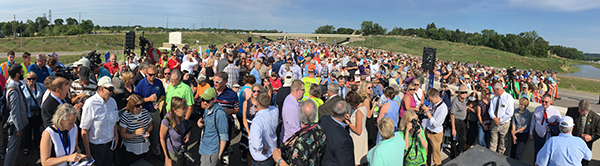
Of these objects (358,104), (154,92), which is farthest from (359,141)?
(154,92)

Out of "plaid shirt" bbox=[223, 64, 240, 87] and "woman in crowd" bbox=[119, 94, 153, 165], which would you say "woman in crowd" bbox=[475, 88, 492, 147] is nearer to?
"plaid shirt" bbox=[223, 64, 240, 87]

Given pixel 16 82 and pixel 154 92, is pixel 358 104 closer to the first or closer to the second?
pixel 154 92

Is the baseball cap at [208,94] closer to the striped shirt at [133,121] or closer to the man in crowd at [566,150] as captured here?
the striped shirt at [133,121]

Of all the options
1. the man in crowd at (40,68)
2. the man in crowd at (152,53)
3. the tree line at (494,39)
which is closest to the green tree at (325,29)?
the tree line at (494,39)

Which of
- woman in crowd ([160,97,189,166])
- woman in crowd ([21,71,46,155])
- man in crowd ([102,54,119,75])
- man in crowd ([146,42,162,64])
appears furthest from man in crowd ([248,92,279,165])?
man in crowd ([146,42,162,64])

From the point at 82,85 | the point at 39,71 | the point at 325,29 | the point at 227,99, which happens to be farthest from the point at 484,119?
the point at 325,29

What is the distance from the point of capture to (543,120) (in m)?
4.97

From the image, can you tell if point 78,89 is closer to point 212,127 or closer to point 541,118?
point 212,127

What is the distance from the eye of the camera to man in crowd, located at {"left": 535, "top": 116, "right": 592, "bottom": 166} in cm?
347

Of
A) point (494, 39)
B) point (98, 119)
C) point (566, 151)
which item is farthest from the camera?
point (494, 39)

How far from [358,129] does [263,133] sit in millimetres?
1601

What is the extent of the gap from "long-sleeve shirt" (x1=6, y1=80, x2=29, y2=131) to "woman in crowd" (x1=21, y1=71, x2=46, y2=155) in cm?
28

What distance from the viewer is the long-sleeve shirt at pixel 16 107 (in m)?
4.14

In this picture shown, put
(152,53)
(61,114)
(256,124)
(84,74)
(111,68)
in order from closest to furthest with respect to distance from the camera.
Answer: (61,114) < (256,124) < (84,74) < (111,68) < (152,53)
